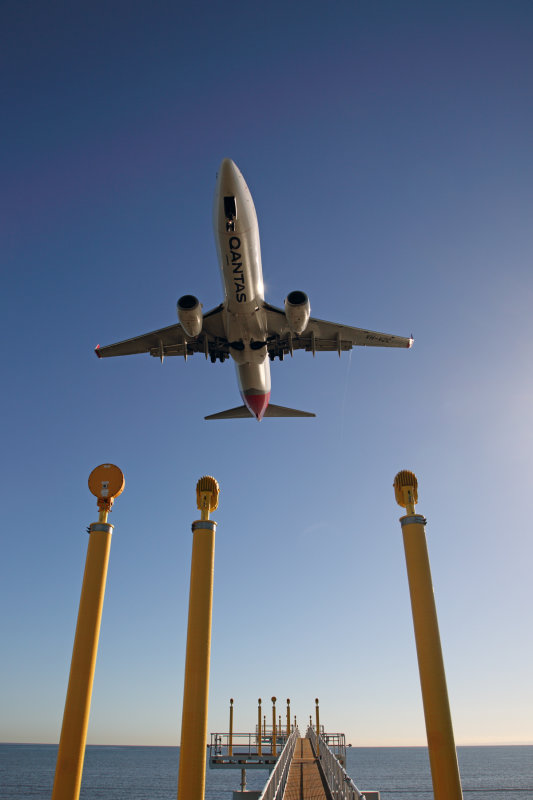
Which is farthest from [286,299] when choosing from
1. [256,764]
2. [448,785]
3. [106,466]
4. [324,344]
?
[256,764]

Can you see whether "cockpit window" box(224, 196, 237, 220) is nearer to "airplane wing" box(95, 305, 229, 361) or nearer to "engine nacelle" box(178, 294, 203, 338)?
"engine nacelle" box(178, 294, 203, 338)

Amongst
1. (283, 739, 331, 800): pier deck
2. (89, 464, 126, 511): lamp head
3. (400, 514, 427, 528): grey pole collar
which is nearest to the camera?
(400, 514, 427, 528): grey pole collar

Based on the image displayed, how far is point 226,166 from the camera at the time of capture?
71.9 ft

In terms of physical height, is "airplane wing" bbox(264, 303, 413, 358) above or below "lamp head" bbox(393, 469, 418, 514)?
above

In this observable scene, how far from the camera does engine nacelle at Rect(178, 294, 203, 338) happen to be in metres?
23.1

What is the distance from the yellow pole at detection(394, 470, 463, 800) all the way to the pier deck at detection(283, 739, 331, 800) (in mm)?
7898

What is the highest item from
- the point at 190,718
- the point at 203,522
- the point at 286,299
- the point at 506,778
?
the point at 286,299

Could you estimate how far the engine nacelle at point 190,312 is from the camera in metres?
23.1

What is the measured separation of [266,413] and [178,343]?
749 cm

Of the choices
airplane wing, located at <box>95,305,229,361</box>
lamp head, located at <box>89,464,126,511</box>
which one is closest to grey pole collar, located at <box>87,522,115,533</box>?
lamp head, located at <box>89,464,126,511</box>

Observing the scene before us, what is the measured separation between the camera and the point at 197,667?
Answer: 11609 mm

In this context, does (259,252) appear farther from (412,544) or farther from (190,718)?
(190,718)

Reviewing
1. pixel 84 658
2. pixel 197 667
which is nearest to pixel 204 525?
pixel 197 667

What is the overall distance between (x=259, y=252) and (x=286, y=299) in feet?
9.23
